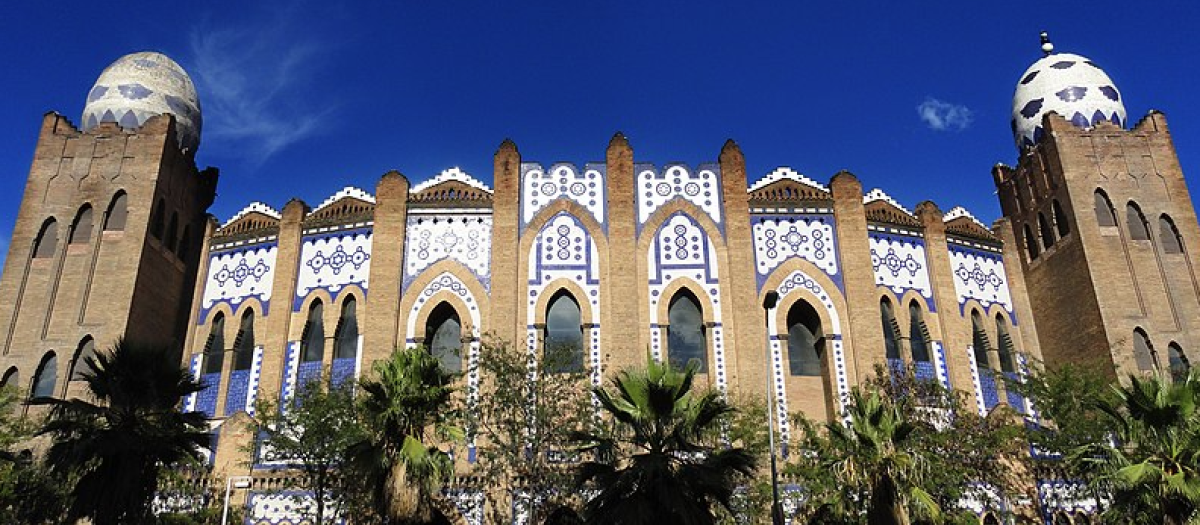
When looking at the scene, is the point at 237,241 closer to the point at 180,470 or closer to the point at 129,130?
the point at 129,130

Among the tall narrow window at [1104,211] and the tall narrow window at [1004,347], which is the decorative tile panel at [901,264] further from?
the tall narrow window at [1104,211]

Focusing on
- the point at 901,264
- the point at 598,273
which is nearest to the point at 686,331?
the point at 598,273

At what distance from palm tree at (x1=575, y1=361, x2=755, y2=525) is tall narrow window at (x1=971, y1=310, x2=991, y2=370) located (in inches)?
556

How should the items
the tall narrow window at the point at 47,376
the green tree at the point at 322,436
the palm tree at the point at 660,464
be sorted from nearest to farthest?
the palm tree at the point at 660,464, the green tree at the point at 322,436, the tall narrow window at the point at 47,376

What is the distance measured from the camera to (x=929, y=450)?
758 inches

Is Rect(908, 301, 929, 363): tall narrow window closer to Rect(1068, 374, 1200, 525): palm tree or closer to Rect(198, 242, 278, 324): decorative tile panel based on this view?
Rect(1068, 374, 1200, 525): palm tree

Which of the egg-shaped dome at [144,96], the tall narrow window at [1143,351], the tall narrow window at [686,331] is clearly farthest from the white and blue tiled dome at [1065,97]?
the egg-shaped dome at [144,96]

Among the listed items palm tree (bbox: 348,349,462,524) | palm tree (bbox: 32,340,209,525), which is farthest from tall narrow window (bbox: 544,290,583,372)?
palm tree (bbox: 32,340,209,525)

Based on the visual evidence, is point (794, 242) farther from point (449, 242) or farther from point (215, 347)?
point (215, 347)

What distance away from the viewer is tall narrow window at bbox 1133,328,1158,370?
971 inches

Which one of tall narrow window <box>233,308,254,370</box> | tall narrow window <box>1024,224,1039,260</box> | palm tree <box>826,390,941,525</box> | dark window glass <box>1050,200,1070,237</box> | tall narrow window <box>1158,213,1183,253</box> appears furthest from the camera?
tall narrow window <box>1024,224,1039,260</box>

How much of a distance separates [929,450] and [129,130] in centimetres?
2315

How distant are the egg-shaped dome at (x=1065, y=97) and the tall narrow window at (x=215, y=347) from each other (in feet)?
82.1

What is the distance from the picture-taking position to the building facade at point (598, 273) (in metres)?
24.3
